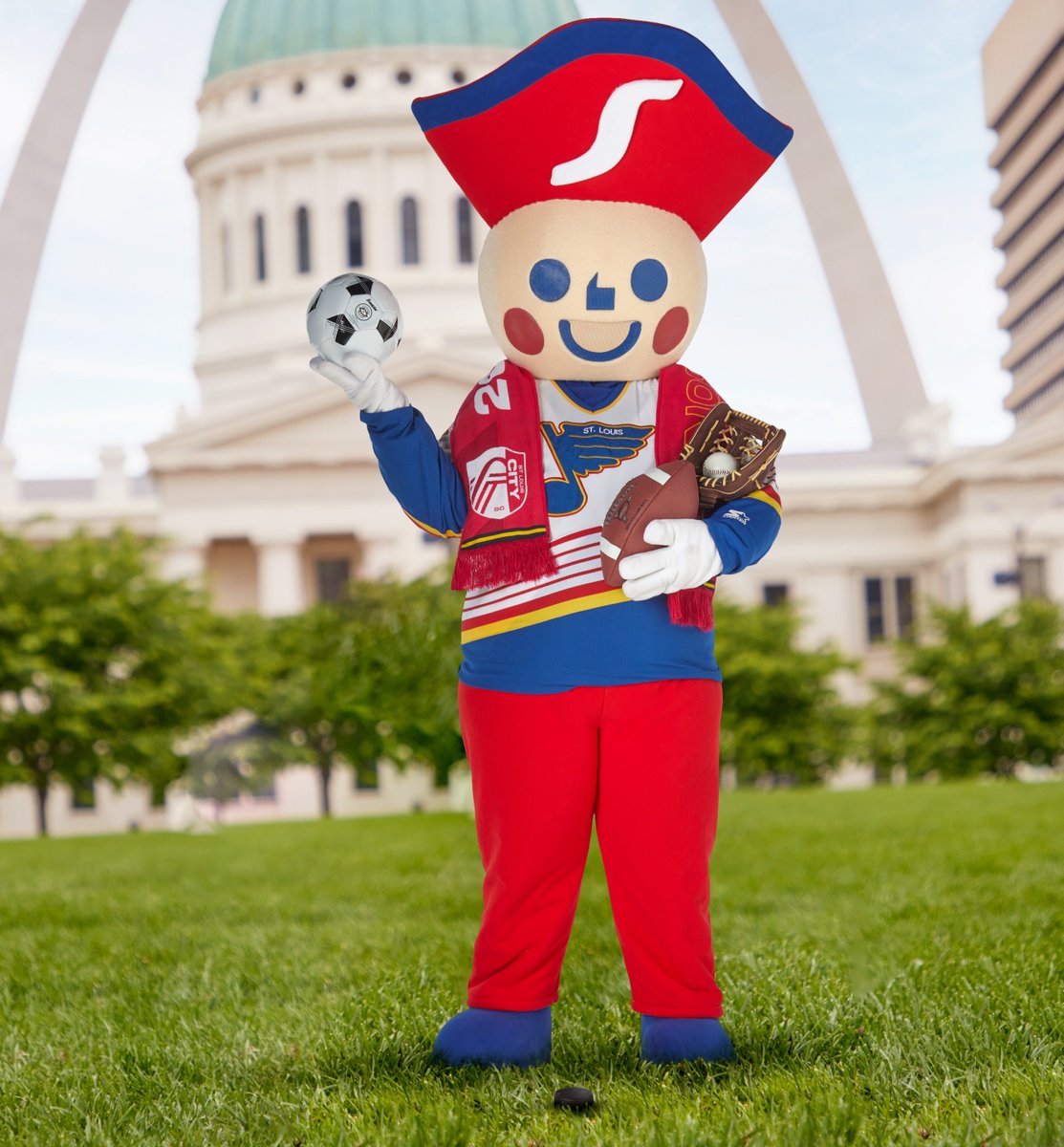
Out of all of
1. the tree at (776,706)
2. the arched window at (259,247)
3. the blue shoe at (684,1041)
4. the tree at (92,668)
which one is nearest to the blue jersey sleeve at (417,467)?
the blue shoe at (684,1041)

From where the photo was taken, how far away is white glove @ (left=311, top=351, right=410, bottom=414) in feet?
9.83

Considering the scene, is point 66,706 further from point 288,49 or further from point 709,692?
point 288,49

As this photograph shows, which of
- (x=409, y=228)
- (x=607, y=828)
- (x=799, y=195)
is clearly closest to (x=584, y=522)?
(x=607, y=828)

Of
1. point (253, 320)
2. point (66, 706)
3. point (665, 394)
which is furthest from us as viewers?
point (253, 320)

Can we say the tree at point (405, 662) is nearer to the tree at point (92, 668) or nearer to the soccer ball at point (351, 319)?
the soccer ball at point (351, 319)

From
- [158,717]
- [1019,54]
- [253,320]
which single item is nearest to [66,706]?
[158,717]

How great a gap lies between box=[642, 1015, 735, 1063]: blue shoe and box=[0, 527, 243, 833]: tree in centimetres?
1899

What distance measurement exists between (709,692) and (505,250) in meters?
0.99

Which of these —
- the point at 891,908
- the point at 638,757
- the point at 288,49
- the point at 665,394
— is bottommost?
the point at 891,908

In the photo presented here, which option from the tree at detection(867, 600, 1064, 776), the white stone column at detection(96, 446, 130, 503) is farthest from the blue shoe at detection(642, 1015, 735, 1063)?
the white stone column at detection(96, 446, 130, 503)

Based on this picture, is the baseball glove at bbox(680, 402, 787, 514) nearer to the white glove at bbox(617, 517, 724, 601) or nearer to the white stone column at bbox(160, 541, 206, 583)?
the white glove at bbox(617, 517, 724, 601)

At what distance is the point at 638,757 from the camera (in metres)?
2.97

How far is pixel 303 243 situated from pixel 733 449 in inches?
1838

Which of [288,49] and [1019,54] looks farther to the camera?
[1019,54]
